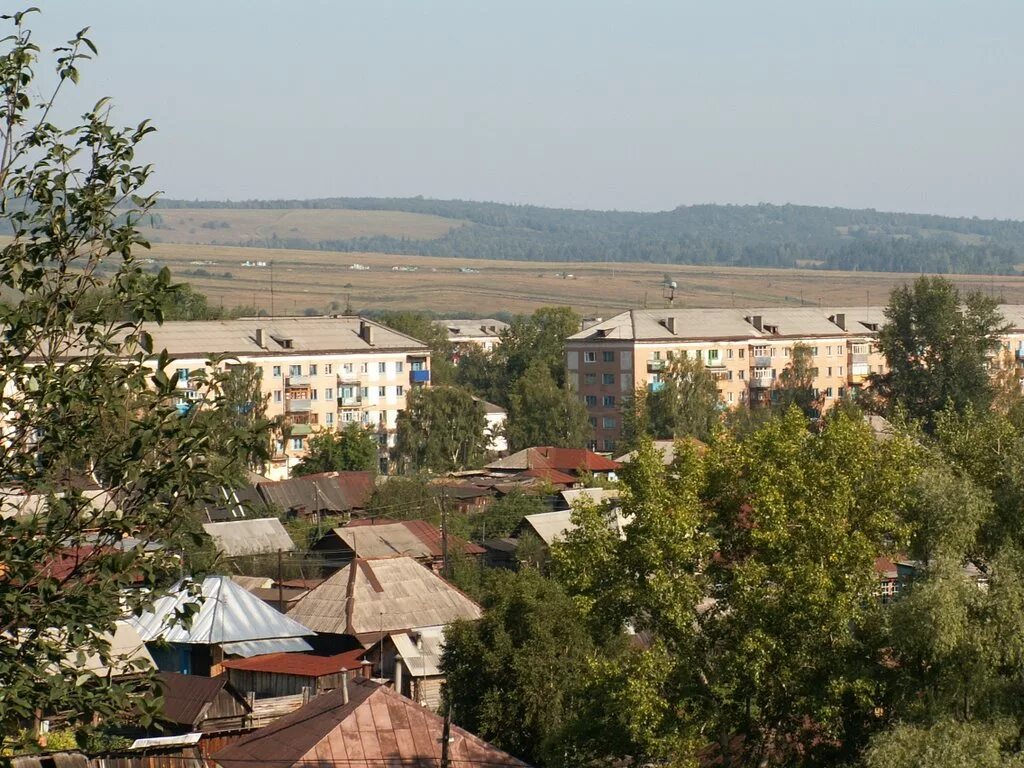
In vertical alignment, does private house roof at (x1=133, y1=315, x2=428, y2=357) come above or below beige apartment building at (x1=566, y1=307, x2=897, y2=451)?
above

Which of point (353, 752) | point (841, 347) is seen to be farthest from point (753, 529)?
point (841, 347)

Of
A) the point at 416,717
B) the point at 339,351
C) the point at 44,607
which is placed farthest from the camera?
the point at 339,351

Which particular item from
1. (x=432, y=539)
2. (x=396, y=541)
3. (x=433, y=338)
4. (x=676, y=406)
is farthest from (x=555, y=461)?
(x=433, y=338)

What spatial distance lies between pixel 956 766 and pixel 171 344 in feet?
180

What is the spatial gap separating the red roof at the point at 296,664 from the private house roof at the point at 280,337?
38784 millimetres

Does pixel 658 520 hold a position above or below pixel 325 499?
above

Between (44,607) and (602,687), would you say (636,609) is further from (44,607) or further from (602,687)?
(44,607)

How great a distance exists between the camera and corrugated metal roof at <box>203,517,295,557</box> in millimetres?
38438

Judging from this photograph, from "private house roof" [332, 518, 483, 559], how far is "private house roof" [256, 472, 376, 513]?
8.55 meters

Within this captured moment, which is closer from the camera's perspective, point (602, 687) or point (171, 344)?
point (602, 687)

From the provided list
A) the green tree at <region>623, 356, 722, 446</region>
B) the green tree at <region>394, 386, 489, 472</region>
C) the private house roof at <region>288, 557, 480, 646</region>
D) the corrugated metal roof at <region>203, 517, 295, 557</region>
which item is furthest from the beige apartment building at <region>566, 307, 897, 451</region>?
the private house roof at <region>288, 557, 480, 646</region>

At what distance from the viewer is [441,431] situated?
211 ft

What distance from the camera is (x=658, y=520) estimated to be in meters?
16.9

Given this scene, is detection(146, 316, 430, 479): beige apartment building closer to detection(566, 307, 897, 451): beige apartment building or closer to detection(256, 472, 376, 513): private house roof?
detection(566, 307, 897, 451): beige apartment building
